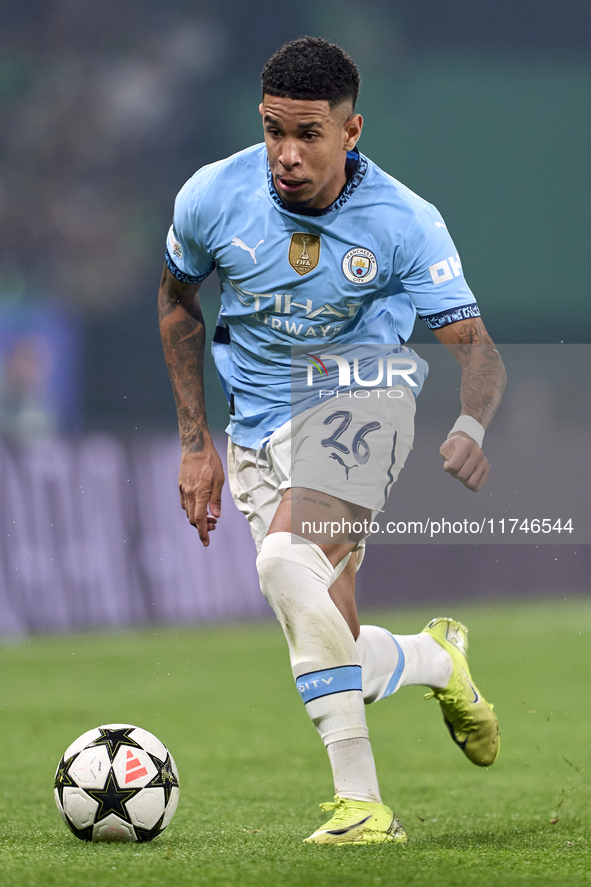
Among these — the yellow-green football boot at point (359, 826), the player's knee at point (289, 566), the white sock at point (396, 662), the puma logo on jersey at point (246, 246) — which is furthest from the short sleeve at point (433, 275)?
the yellow-green football boot at point (359, 826)

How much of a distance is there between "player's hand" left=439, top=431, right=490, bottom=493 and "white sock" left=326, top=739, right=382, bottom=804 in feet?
2.46

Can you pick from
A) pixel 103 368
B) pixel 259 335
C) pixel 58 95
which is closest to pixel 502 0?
pixel 58 95

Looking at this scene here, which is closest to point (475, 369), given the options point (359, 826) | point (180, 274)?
point (180, 274)

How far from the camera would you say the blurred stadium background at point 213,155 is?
11.8 metres

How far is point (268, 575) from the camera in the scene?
129 inches

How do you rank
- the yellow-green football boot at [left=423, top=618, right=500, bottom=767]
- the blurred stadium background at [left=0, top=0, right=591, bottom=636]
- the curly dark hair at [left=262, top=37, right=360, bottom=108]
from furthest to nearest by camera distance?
1. the blurred stadium background at [left=0, top=0, right=591, bottom=636]
2. the yellow-green football boot at [left=423, top=618, right=500, bottom=767]
3. the curly dark hair at [left=262, top=37, right=360, bottom=108]

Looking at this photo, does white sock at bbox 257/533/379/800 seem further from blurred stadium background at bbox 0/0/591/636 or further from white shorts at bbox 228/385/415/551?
blurred stadium background at bbox 0/0/591/636

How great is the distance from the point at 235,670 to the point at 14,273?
541cm

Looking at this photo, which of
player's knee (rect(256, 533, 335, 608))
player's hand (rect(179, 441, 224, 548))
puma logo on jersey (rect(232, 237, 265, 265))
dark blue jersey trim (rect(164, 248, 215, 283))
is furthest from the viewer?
dark blue jersey trim (rect(164, 248, 215, 283))

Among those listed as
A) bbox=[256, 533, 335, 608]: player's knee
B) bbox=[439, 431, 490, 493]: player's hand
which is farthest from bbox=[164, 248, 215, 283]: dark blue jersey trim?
bbox=[439, 431, 490, 493]: player's hand

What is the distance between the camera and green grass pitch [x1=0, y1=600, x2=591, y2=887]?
2686 millimetres

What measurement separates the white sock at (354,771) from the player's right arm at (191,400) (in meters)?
0.94

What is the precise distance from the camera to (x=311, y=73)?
3.38 metres

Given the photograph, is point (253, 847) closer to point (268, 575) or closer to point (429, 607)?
point (268, 575)
